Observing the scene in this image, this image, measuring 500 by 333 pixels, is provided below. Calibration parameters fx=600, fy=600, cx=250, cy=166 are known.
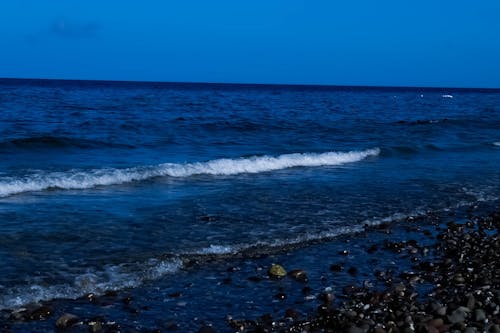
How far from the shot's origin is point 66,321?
219 inches

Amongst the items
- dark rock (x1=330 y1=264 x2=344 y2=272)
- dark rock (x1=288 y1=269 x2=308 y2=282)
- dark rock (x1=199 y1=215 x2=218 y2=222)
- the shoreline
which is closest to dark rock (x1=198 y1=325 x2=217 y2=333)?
the shoreline

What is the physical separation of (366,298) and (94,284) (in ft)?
9.90

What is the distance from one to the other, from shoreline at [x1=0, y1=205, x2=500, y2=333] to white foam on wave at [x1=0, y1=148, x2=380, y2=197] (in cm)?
659

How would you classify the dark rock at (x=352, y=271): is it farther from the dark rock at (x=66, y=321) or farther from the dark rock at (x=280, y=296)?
the dark rock at (x=66, y=321)

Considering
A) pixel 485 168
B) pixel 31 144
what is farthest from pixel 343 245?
pixel 31 144

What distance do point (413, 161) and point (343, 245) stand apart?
1245 centimetres

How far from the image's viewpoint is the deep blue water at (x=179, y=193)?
7684 mm

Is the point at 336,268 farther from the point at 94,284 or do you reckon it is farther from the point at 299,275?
the point at 94,284

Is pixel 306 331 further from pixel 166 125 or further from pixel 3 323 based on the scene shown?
pixel 166 125

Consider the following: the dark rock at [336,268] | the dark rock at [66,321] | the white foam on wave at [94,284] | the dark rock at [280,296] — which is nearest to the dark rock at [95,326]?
the dark rock at [66,321]

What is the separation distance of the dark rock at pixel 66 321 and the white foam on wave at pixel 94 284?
0.68m

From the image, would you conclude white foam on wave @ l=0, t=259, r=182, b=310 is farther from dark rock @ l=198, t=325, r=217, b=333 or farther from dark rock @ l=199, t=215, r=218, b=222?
dark rock @ l=199, t=215, r=218, b=222

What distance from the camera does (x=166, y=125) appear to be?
96.5 feet

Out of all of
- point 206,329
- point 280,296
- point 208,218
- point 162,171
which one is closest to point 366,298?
point 280,296
